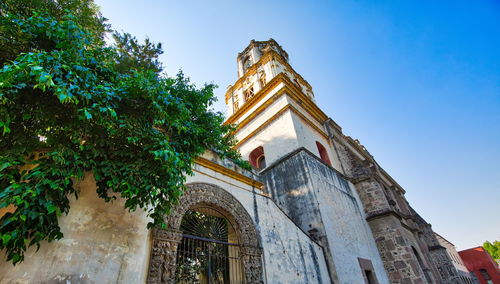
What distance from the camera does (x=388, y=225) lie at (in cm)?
978

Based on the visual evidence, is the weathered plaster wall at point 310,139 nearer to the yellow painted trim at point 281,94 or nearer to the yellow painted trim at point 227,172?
the yellow painted trim at point 281,94

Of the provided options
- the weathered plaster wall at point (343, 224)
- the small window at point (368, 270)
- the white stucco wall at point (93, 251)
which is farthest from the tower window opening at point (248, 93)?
the small window at point (368, 270)

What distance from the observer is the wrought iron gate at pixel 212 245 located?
510cm

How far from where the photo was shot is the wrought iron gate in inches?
201

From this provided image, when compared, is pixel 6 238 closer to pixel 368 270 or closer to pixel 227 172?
pixel 227 172

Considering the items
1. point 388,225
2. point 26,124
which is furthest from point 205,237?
point 388,225

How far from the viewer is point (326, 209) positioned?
27.1 feet

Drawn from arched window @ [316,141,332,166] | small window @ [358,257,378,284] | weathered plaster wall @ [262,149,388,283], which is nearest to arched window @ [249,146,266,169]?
weathered plaster wall @ [262,149,388,283]

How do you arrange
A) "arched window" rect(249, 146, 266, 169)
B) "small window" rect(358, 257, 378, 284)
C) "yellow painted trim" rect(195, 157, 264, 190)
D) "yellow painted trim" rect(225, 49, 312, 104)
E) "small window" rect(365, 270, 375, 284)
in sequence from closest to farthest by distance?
"yellow painted trim" rect(195, 157, 264, 190)
"small window" rect(358, 257, 378, 284)
"small window" rect(365, 270, 375, 284)
"arched window" rect(249, 146, 266, 169)
"yellow painted trim" rect(225, 49, 312, 104)

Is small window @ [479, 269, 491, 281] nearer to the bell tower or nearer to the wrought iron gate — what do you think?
the bell tower

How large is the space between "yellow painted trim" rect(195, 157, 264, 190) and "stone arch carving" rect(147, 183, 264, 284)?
536 mm

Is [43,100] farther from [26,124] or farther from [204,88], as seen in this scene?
[204,88]

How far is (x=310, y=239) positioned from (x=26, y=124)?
283 inches

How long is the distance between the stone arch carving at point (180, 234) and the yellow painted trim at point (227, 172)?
54 centimetres
